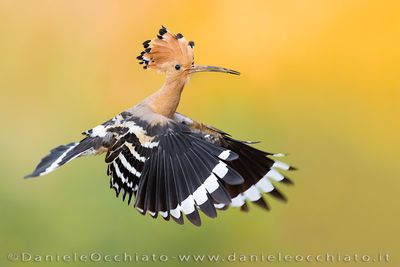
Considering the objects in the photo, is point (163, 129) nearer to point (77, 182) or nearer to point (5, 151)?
point (77, 182)

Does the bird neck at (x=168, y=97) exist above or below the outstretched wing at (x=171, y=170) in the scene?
above

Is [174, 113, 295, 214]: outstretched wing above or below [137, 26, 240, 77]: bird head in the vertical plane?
below

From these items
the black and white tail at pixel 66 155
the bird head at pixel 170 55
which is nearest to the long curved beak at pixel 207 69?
the bird head at pixel 170 55

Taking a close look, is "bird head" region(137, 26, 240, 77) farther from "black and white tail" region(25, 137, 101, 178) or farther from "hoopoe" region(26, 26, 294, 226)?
"black and white tail" region(25, 137, 101, 178)

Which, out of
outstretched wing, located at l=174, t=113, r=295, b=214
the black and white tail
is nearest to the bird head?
outstretched wing, located at l=174, t=113, r=295, b=214

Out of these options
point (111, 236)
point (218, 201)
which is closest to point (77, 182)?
point (111, 236)

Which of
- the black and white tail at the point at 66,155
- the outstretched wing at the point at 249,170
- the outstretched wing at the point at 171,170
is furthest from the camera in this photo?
the outstretched wing at the point at 249,170

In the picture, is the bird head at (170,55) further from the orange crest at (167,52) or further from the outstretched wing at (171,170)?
the outstretched wing at (171,170)
